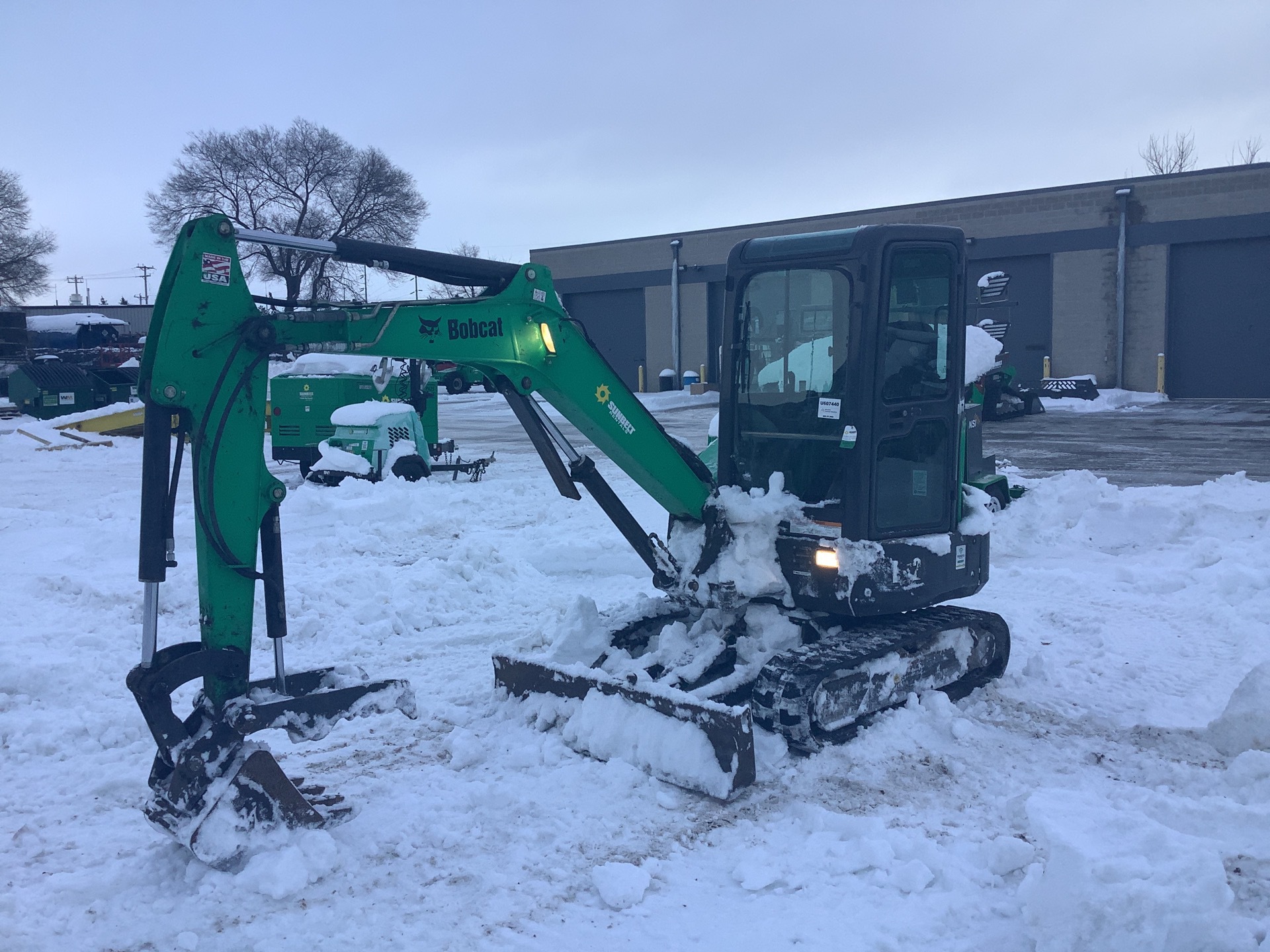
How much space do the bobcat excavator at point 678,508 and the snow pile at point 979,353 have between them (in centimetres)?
83

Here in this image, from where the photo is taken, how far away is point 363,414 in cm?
1440

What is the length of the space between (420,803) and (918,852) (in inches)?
86.1

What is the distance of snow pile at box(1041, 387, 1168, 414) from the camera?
2841 centimetres

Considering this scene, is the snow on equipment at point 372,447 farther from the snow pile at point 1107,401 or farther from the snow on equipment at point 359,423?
the snow pile at point 1107,401

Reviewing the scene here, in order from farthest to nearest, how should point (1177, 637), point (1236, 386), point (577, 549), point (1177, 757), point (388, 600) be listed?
1. point (1236, 386)
2. point (577, 549)
3. point (388, 600)
4. point (1177, 637)
5. point (1177, 757)

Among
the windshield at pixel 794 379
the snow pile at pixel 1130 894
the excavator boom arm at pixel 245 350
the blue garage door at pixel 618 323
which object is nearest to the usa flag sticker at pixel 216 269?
the excavator boom arm at pixel 245 350

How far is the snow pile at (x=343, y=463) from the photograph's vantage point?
1386 centimetres

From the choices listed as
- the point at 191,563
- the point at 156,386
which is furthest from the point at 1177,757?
the point at 191,563

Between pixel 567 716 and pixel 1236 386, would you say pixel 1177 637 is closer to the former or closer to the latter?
pixel 567 716

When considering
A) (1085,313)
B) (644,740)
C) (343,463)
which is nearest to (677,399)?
(1085,313)

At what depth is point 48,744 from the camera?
520cm

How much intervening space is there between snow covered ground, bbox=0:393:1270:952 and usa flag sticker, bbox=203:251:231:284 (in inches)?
88.3

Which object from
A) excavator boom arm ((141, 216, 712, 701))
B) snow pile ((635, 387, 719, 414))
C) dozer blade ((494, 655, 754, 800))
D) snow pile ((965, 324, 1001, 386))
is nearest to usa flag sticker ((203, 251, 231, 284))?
excavator boom arm ((141, 216, 712, 701))

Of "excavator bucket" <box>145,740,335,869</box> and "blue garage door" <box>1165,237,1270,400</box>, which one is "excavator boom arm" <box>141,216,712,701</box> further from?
"blue garage door" <box>1165,237,1270,400</box>
